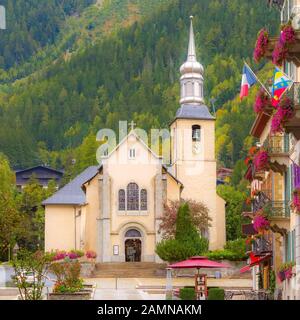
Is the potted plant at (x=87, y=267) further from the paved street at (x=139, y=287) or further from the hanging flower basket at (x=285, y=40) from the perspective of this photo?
the hanging flower basket at (x=285, y=40)

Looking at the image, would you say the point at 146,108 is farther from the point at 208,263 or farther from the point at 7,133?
the point at 208,263

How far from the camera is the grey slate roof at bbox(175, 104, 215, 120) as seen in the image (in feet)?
293

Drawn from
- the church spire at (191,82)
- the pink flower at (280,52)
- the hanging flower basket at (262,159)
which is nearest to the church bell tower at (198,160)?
the church spire at (191,82)

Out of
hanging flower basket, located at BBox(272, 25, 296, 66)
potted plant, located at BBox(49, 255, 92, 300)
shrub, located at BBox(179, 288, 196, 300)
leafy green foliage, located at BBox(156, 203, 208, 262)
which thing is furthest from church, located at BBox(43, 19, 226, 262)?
hanging flower basket, located at BBox(272, 25, 296, 66)

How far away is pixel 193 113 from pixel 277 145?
53187 mm

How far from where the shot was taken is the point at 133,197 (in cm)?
8438

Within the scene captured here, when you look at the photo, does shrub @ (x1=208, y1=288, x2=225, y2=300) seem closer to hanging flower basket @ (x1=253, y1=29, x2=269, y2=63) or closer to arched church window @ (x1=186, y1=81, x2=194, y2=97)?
hanging flower basket @ (x1=253, y1=29, x2=269, y2=63)

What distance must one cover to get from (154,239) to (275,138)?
46.8m

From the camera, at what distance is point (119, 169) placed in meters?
84.3

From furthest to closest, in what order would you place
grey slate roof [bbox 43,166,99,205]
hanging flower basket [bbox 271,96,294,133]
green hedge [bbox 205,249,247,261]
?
grey slate roof [bbox 43,166,99,205]
green hedge [bbox 205,249,247,261]
hanging flower basket [bbox 271,96,294,133]

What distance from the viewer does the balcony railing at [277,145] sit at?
3588 centimetres

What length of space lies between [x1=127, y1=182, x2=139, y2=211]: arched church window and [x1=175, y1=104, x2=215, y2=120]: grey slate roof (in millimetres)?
8296

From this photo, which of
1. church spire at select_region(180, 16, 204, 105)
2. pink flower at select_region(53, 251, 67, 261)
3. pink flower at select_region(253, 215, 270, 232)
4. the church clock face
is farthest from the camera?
church spire at select_region(180, 16, 204, 105)
